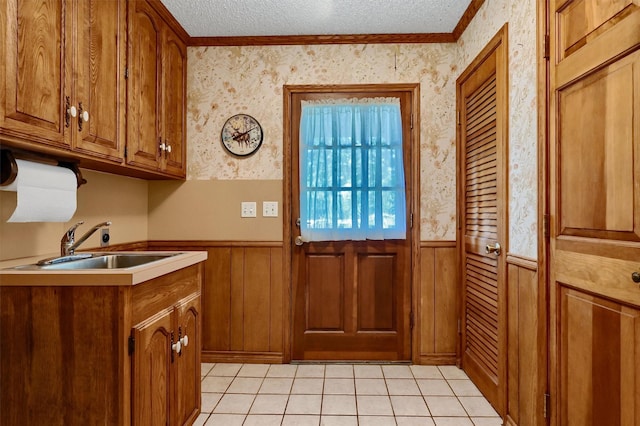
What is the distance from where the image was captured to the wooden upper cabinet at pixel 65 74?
4.18ft

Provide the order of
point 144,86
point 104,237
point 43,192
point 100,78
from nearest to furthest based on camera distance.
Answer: point 43,192 < point 100,78 < point 144,86 < point 104,237

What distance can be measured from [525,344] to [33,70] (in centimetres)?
238

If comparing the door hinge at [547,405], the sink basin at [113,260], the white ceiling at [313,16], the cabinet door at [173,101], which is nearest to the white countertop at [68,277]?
the sink basin at [113,260]

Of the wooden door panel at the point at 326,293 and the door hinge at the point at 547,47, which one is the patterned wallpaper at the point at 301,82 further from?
the door hinge at the point at 547,47

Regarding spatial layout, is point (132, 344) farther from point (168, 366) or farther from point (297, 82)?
point (297, 82)

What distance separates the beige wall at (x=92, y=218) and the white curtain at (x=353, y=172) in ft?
4.00

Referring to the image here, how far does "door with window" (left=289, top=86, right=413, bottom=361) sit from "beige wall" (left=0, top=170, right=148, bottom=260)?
3.76 feet

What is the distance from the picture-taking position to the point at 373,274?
9.24 ft

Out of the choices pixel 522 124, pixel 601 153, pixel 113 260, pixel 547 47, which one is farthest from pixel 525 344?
pixel 113 260

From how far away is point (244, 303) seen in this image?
282 centimetres

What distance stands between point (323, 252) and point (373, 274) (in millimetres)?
419

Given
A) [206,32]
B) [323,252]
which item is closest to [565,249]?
[323,252]

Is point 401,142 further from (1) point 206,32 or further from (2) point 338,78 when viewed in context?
(1) point 206,32

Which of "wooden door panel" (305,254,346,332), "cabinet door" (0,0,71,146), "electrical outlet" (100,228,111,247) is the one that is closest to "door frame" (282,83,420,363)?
"wooden door panel" (305,254,346,332)
